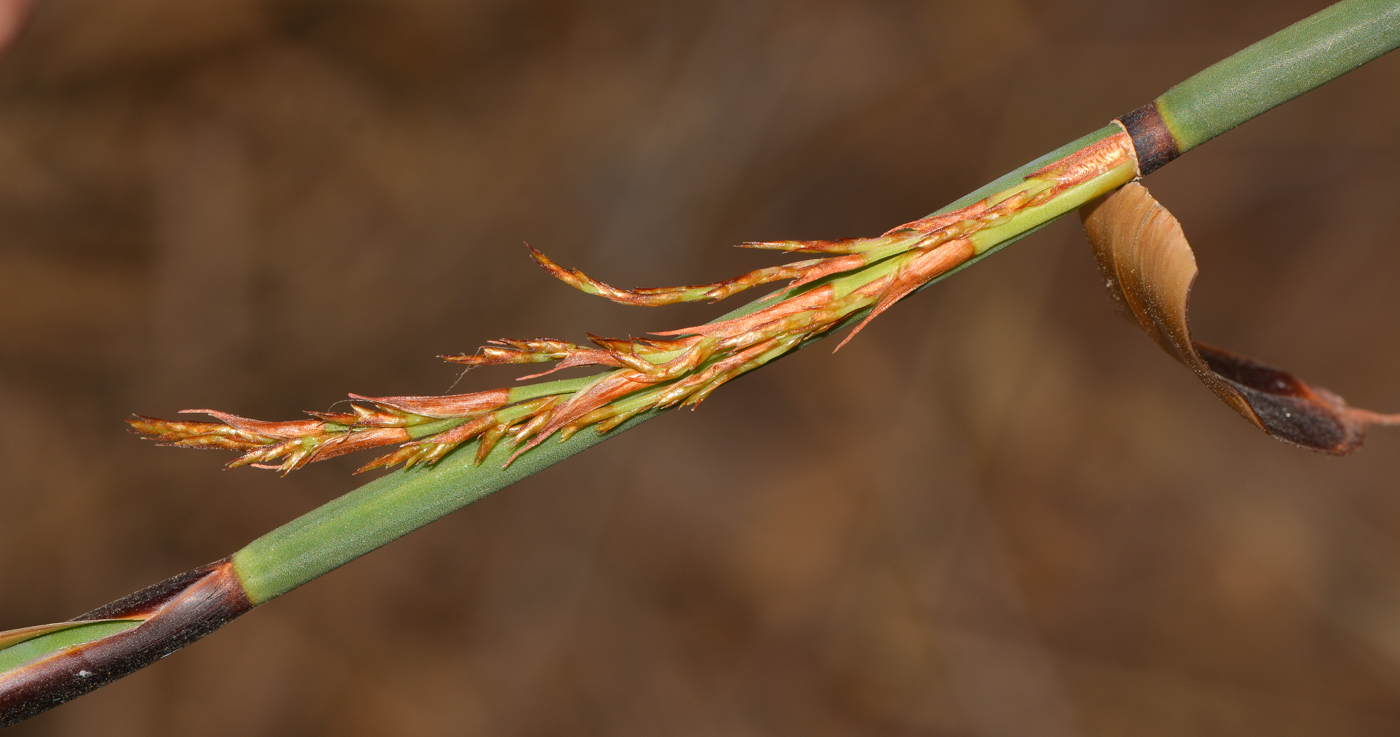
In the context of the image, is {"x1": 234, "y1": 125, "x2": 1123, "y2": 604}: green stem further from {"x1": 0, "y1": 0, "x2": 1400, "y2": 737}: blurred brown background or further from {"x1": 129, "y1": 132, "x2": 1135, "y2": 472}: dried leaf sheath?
{"x1": 0, "y1": 0, "x2": 1400, "y2": 737}: blurred brown background

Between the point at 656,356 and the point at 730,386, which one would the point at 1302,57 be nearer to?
the point at 656,356

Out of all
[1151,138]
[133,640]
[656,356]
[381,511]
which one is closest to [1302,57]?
[1151,138]

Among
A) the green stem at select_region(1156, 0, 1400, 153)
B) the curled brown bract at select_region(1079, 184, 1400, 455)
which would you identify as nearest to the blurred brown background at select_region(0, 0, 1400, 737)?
the curled brown bract at select_region(1079, 184, 1400, 455)

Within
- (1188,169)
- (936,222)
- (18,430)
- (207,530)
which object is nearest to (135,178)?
(18,430)

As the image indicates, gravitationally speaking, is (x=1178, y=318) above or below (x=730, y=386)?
below

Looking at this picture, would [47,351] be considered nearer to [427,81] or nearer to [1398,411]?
[427,81]

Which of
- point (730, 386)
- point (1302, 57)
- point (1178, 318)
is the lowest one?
point (1178, 318)
